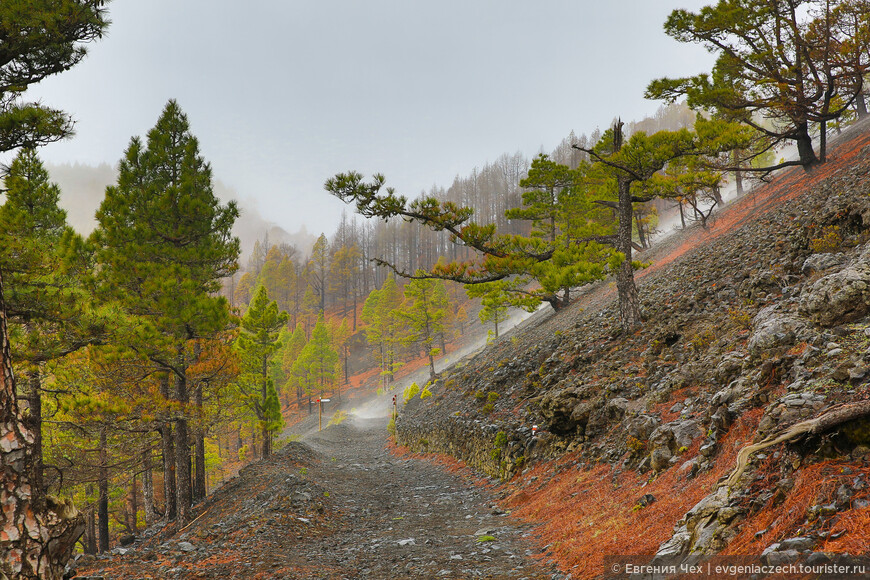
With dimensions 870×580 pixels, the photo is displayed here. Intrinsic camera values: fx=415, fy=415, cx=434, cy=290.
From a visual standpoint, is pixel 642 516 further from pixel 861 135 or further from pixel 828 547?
pixel 861 135

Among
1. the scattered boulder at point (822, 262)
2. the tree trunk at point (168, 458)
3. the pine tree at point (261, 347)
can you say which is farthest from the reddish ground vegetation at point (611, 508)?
the pine tree at point (261, 347)

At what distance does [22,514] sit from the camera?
3.52 m

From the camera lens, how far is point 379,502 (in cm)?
1243

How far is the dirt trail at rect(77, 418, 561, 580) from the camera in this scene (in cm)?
661

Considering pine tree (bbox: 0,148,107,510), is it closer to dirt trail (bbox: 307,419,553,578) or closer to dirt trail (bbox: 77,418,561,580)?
dirt trail (bbox: 77,418,561,580)

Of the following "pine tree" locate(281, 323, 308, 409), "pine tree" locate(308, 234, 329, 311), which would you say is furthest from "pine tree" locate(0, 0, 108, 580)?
"pine tree" locate(308, 234, 329, 311)

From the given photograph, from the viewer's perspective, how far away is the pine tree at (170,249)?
1192cm

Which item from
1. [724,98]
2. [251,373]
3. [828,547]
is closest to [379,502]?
[828,547]

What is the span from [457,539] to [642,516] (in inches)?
145

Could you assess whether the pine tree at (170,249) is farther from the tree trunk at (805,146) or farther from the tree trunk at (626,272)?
the tree trunk at (805,146)

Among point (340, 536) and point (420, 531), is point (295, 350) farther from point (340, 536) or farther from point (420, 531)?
point (420, 531)

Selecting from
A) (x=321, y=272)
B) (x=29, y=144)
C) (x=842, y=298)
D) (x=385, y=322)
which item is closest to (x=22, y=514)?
(x=29, y=144)

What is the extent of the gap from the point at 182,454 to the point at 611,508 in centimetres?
1233

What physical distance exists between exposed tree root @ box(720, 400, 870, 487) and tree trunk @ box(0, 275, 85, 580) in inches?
250
